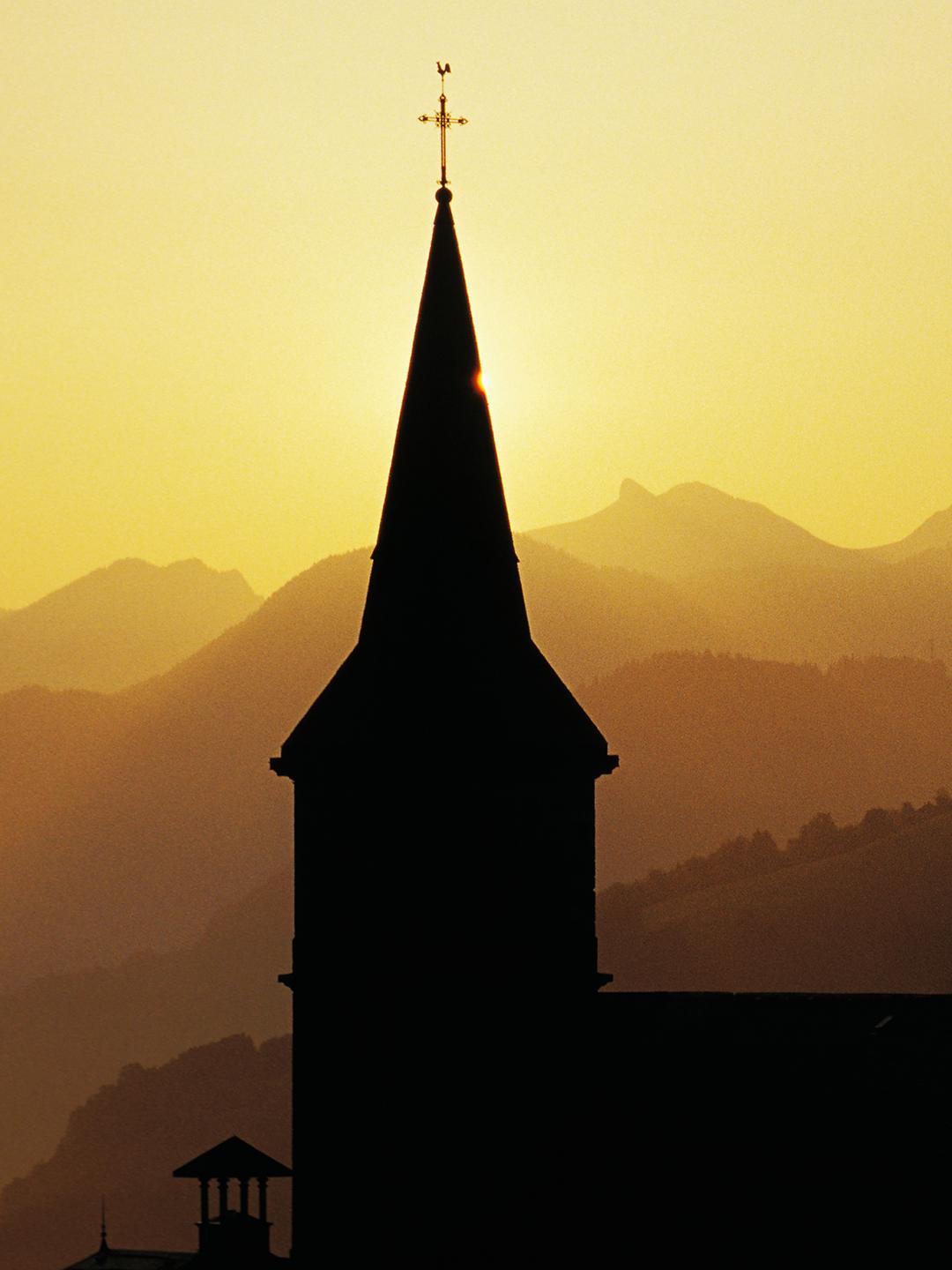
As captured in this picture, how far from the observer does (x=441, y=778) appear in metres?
24.8

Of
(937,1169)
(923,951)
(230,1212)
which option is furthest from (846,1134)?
(923,951)

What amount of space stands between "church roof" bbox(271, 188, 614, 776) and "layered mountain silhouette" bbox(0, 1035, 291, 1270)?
14625 centimetres

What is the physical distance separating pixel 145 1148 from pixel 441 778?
15956cm

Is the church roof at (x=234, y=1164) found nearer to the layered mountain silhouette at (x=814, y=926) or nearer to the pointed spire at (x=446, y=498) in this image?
the pointed spire at (x=446, y=498)

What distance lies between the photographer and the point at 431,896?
81.1 ft

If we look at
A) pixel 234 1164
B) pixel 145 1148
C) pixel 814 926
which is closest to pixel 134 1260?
pixel 234 1164

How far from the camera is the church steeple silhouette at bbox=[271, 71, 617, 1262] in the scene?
2477 cm

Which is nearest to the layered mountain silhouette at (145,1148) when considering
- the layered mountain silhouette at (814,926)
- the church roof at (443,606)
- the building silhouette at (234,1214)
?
the layered mountain silhouette at (814,926)

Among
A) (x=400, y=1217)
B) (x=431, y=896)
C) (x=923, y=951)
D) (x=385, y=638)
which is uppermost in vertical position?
(x=923, y=951)

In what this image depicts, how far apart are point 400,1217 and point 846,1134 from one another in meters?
5.23

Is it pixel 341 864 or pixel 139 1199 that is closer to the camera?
pixel 341 864

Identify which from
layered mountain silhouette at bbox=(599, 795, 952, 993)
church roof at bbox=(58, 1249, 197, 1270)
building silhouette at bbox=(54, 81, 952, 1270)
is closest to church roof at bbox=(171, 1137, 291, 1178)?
church roof at bbox=(58, 1249, 197, 1270)

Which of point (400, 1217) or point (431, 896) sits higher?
point (431, 896)

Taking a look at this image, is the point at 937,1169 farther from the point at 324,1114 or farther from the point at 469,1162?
the point at 324,1114
